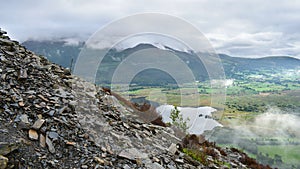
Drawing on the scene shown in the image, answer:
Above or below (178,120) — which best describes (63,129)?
above

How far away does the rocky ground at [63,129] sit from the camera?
7031 mm

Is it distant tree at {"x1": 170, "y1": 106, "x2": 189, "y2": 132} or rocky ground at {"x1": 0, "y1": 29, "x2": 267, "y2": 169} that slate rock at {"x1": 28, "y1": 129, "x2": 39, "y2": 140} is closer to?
rocky ground at {"x1": 0, "y1": 29, "x2": 267, "y2": 169}

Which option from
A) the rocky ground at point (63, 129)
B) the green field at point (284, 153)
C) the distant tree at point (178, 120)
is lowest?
the green field at point (284, 153)

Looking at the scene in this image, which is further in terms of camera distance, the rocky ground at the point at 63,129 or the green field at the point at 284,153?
the green field at the point at 284,153

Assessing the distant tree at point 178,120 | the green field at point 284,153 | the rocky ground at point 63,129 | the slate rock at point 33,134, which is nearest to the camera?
the rocky ground at point 63,129


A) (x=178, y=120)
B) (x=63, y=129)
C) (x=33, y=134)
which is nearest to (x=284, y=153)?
(x=178, y=120)

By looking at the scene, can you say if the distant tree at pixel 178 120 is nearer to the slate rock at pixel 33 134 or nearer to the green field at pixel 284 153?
the slate rock at pixel 33 134

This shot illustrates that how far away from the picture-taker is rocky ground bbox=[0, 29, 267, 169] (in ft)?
23.1

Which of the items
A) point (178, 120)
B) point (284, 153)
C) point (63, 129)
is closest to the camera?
point (63, 129)

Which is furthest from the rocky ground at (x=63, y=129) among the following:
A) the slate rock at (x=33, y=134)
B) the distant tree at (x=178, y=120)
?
the distant tree at (x=178, y=120)

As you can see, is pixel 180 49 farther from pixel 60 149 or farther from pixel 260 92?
pixel 260 92

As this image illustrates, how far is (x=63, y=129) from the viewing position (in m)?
8.18

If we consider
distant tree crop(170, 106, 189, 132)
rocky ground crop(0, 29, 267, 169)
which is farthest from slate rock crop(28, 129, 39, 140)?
distant tree crop(170, 106, 189, 132)

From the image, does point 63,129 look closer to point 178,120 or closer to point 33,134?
point 33,134
